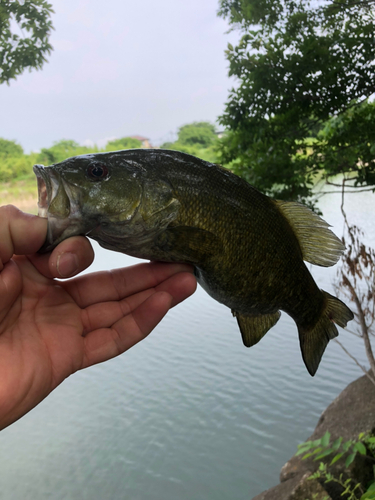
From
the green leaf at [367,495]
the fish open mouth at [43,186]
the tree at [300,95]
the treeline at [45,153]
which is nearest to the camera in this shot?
the fish open mouth at [43,186]

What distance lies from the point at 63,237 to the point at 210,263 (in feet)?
0.97

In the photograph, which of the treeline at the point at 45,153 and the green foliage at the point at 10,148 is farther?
the green foliage at the point at 10,148

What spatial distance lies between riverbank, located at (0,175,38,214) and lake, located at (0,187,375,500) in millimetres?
2152

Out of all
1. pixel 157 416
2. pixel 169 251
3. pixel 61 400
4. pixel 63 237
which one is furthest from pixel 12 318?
pixel 61 400

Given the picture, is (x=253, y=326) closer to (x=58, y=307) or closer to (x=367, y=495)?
(x=58, y=307)

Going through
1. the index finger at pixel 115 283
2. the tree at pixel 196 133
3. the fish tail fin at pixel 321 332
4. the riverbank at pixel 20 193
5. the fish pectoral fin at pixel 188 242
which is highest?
the tree at pixel 196 133

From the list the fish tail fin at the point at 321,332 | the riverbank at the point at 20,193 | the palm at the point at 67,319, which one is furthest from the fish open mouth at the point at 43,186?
the riverbank at the point at 20,193

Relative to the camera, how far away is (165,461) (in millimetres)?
3762

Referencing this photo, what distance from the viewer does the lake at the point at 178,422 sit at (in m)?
3.55

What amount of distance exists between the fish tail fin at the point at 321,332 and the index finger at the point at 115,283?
378mm

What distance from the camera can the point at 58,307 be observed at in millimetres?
937

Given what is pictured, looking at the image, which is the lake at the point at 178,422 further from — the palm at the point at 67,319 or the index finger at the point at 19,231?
the index finger at the point at 19,231

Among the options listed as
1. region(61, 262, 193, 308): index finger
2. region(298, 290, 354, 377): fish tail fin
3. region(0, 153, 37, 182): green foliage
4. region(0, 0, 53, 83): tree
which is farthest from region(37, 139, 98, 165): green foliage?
region(298, 290, 354, 377): fish tail fin

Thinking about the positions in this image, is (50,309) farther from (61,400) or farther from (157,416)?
(61,400)
